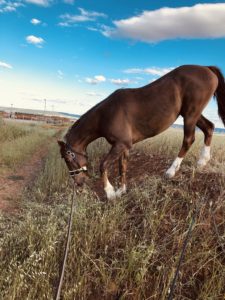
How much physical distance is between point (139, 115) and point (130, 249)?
229cm

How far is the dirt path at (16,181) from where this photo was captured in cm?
661

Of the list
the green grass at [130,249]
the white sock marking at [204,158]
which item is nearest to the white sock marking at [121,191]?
the green grass at [130,249]

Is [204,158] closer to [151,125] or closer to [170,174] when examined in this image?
[170,174]

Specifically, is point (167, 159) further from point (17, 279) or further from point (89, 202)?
point (17, 279)

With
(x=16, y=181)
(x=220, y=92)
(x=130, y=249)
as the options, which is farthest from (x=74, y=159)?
(x=16, y=181)

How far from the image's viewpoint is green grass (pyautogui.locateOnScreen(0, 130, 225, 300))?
127 inches

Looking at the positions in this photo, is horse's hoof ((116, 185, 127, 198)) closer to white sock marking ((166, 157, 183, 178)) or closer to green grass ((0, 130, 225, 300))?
green grass ((0, 130, 225, 300))

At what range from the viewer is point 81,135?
5328mm

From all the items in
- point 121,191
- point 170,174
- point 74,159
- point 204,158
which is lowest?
point 121,191

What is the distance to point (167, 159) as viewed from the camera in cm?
655

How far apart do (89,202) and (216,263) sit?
222 cm

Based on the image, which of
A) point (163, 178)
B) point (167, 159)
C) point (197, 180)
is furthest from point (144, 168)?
point (197, 180)

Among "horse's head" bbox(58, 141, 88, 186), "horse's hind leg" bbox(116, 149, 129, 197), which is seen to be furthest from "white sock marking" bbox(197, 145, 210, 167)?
"horse's head" bbox(58, 141, 88, 186)

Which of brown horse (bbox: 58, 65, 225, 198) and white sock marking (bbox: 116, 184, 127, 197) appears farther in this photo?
white sock marking (bbox: 116, 184, 127, 197)
